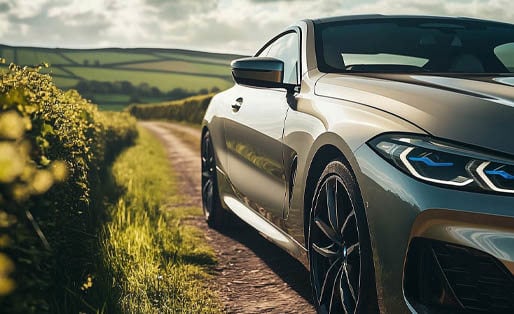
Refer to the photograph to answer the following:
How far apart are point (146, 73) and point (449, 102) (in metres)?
56.8

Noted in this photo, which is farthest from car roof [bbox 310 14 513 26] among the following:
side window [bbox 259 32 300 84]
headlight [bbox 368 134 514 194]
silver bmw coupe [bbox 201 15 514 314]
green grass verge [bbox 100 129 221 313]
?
headlight [bbox 368 134 514 194]

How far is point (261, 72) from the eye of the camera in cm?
450

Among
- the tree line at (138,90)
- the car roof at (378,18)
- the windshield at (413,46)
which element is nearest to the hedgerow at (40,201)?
the windshield at (413,46)

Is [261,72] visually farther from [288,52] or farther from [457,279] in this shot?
[457,279]

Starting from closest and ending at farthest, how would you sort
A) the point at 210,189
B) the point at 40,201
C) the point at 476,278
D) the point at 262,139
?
the point at 40,201, the point at 476,278, the point at 262,139, the point at 210,189

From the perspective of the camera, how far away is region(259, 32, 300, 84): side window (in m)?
4.69

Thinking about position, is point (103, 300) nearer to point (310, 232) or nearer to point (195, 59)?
point (310, 232)

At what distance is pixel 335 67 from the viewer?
448 cm

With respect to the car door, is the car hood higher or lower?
higher

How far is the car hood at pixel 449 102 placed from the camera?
2869 mm

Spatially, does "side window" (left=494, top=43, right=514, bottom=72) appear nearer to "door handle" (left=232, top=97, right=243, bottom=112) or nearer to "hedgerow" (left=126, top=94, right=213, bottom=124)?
"door handle" (left=232, top=97, right=243, bottom=112)

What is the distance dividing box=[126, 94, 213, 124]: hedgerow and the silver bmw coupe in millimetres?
44301

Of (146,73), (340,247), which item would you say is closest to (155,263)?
(340,247)

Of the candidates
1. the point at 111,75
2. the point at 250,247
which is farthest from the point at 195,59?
the point at 250,247
